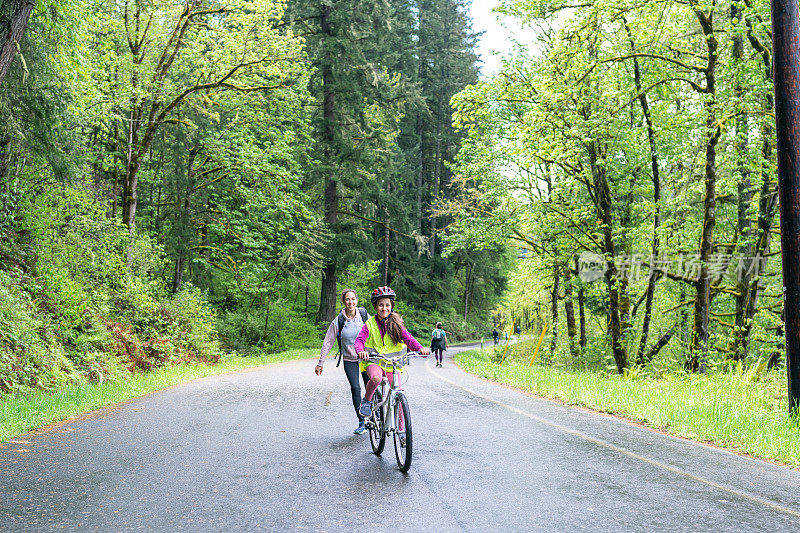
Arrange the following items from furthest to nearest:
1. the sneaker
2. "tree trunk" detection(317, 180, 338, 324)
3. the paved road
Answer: "tree trunk" detection(317, 180, 338, 324) < the sneaker < the paved road

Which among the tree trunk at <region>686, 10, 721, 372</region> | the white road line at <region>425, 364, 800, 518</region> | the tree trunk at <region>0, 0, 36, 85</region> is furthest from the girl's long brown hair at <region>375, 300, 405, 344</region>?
the tree trunk at <region>686, 10, 721, 372</region>

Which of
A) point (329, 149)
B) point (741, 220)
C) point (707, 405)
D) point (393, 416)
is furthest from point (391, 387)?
point (329, 149)

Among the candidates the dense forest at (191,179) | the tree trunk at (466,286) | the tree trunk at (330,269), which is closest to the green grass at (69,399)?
the dense forest at (191,179)

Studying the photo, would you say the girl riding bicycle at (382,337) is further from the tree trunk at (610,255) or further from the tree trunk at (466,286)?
the tree trunk at (466,286)

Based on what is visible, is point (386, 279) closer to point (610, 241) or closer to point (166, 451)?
point (610, 241)

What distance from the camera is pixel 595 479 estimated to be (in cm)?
568

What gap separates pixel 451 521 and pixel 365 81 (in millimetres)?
28250

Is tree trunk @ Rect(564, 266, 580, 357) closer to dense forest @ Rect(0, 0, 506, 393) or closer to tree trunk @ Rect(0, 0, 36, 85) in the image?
dense forest @ Rect(0, 0, 506, 393)

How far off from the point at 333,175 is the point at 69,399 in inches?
815

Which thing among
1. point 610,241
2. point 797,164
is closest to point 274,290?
point 610,241

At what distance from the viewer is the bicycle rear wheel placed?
6570 mm

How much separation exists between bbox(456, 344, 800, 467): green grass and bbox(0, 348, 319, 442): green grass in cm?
865

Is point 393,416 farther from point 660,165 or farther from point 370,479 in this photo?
point 660,165

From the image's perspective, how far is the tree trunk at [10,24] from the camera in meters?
9.88
